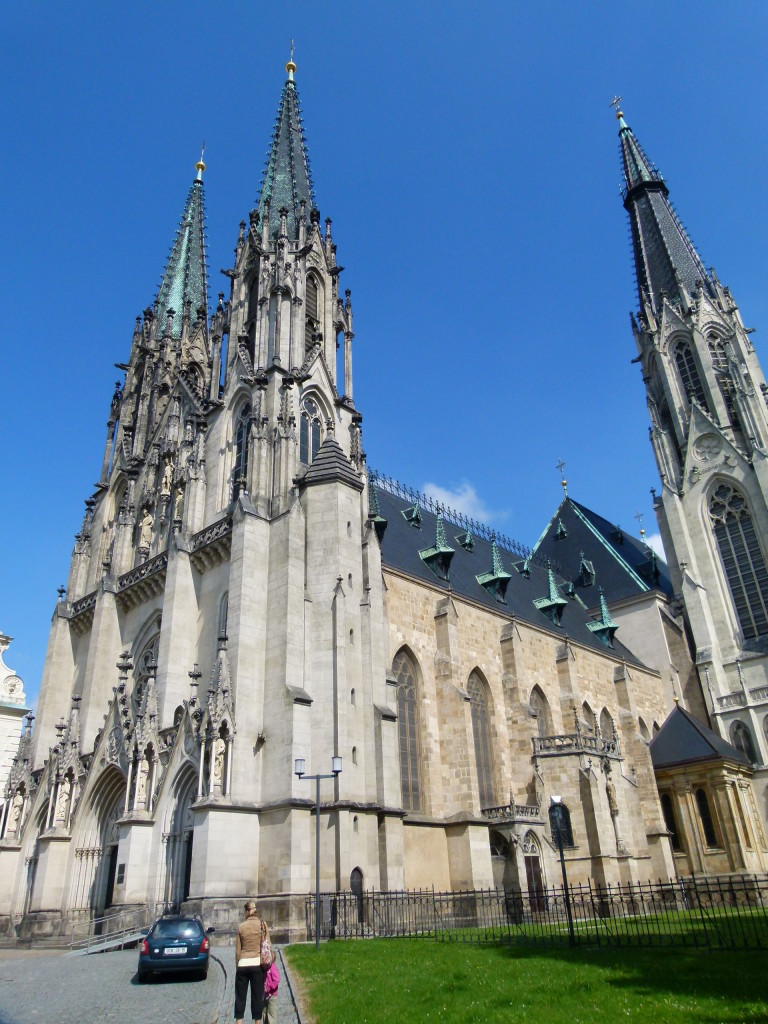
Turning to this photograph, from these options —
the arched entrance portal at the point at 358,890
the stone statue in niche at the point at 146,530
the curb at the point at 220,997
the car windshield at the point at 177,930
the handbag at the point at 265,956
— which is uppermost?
the stone statue in niche at the point at 146,530

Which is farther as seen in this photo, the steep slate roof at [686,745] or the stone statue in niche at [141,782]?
the steep slate roof at [686,745]

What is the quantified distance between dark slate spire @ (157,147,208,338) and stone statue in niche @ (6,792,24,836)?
25.0 metres

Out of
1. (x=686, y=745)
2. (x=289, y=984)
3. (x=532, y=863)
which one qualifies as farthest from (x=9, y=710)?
(x=686, y=745)

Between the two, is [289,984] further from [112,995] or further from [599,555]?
[599,555]

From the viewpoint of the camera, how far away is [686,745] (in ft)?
132

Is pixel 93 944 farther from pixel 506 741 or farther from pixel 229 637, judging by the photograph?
pixel 506 741

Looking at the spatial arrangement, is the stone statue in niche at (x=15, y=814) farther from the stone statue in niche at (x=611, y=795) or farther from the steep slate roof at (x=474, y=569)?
the stone statue in niche at (x=611, y=795)

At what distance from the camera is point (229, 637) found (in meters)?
24.6

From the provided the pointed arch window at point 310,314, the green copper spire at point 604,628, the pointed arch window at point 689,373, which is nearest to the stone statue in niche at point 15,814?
→ the pointed arch window at point 310,314

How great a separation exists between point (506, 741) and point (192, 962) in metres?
21.5

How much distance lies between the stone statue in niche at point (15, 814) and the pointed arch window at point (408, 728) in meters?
15.2

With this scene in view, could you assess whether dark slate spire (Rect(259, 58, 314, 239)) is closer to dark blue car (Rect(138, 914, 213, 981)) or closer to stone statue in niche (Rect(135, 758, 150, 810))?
stone statue in niche (Rect(135, 758, 150, 810))

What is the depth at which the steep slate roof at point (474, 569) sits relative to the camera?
1375 inches

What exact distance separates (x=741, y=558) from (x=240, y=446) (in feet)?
107
